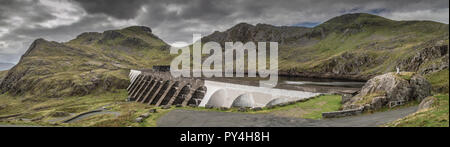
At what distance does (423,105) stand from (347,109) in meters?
5.39

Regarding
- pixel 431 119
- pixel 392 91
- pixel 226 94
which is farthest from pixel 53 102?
pixel 431 119

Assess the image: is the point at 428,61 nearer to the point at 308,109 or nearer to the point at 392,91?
the point at 392,91

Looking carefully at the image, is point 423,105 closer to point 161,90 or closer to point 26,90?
point 161,90

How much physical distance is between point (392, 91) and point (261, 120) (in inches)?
480

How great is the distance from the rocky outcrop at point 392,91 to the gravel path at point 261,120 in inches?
54.0

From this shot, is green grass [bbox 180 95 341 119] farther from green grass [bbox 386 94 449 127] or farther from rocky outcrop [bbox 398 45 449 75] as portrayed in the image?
rocky outcrop [bbox 398 45 449 75]

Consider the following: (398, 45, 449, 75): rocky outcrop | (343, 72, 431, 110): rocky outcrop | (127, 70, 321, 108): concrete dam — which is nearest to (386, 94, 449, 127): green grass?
(343, 72, 431, 110): rocky outcrop

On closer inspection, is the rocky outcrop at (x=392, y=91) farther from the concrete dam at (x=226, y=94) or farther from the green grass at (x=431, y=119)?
the concrete dam at (x=226, y=94)

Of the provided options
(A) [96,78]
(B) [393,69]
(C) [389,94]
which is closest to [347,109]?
(C) [389,94]

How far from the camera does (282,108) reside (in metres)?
24.5

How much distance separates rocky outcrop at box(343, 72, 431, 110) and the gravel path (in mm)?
1372

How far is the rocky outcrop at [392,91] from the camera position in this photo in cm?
2058

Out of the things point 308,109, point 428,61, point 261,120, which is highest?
point 428,61

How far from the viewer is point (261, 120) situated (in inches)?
782
